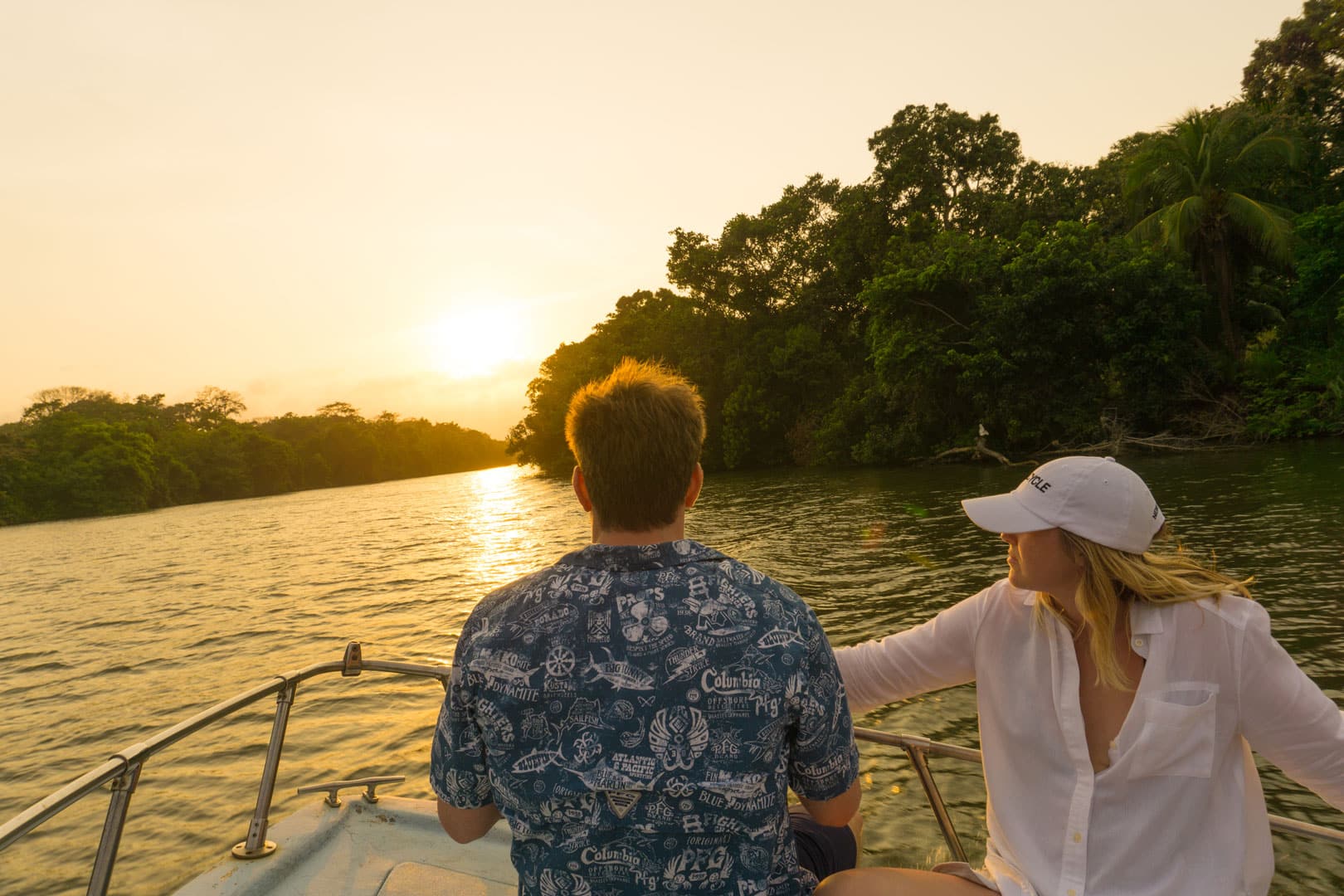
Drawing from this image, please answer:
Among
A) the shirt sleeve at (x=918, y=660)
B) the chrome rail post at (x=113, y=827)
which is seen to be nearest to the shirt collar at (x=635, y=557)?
the shirt sleeve at (x=918, y=660)

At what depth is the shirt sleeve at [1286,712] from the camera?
1421 mm

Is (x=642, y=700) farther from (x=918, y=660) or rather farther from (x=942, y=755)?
(x=942, y=755)

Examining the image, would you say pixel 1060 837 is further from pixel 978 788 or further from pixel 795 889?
pixel 978 788

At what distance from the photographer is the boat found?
7.48 feet

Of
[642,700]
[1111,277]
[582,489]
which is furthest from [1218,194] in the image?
[642,700]

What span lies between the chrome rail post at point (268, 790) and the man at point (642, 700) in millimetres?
1419

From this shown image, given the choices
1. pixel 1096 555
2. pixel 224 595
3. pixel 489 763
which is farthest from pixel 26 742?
pixel 1096 555

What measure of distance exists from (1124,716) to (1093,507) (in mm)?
419

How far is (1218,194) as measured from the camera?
24656 millimetres

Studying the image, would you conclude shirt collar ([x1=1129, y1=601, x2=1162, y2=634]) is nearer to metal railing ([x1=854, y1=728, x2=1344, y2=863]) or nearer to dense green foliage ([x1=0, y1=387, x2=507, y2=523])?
metal railing ([x1=854, y1=728, x2=1344, y2=863])

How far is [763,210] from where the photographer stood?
40.5 metres

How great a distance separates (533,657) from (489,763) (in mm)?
235

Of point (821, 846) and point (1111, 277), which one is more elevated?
point (1111, 277)

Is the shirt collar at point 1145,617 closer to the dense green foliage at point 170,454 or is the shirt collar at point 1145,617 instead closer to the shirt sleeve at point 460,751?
the shirt sleeve at point 460,751
